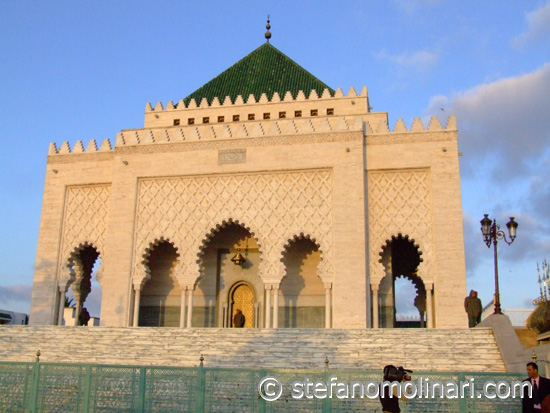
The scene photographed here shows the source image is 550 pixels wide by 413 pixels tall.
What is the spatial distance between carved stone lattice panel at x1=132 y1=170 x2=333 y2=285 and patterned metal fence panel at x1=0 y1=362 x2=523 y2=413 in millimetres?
7342

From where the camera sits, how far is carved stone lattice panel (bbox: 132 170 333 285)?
46.1 ft

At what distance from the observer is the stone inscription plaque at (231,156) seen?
1484 centimetres

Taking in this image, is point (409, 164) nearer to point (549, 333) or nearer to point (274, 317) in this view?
point (274, 317)

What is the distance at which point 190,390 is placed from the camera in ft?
21.2

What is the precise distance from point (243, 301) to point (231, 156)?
3.70 meters

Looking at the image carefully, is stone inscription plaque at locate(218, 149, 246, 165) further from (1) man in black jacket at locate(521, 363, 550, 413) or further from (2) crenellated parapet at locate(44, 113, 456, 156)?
(1) man in black jacket at locate(521, 363, 550, 413)

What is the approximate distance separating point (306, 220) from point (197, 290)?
3.64 metres

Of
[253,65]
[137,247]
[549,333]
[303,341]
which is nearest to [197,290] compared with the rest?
[137,247]

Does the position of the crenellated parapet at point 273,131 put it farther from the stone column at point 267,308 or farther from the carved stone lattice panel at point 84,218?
the stone column at point 267,308

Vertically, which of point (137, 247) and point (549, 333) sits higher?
point (137, 247)

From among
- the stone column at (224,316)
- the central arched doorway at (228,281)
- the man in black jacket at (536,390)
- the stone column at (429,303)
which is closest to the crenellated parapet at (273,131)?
the central arched doorway at (228,281)

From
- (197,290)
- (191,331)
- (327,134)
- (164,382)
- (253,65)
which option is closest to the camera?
(164,382)

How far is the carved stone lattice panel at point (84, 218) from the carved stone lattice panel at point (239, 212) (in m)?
1.13

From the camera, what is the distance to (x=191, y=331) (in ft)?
35.8
